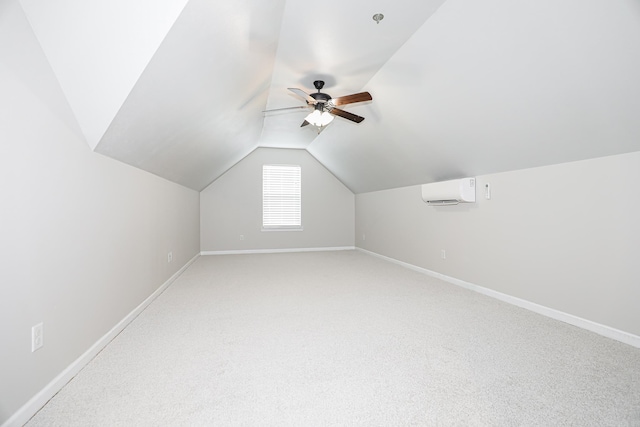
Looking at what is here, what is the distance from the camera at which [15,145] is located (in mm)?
1355

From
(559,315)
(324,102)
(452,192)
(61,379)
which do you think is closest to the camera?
(61,379)

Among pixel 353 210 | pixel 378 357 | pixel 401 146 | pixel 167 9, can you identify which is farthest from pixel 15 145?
pixel 353 210

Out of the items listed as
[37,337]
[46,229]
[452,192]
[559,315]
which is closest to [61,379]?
[37,337]

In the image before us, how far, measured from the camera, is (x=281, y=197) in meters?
7.11

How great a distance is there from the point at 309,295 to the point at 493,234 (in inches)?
85.8

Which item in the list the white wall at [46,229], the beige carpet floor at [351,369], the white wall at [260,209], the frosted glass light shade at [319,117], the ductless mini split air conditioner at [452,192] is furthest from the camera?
the white wall at [260,209]

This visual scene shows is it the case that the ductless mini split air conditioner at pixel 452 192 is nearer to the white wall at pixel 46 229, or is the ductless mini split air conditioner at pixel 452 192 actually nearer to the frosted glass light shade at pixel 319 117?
the frosted glass light shade at pixel 319 117

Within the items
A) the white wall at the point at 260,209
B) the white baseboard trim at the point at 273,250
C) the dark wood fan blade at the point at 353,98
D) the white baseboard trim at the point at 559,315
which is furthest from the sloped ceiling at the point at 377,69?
the white baseboard trim at the point at 273,250

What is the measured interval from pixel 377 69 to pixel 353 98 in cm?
37

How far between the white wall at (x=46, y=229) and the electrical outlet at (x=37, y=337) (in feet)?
0.08

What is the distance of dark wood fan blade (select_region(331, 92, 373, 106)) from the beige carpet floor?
2.09m

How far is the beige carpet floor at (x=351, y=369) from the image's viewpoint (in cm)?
143

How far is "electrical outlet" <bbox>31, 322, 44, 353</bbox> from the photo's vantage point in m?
1.47

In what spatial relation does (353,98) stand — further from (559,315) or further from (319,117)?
(559,315)
